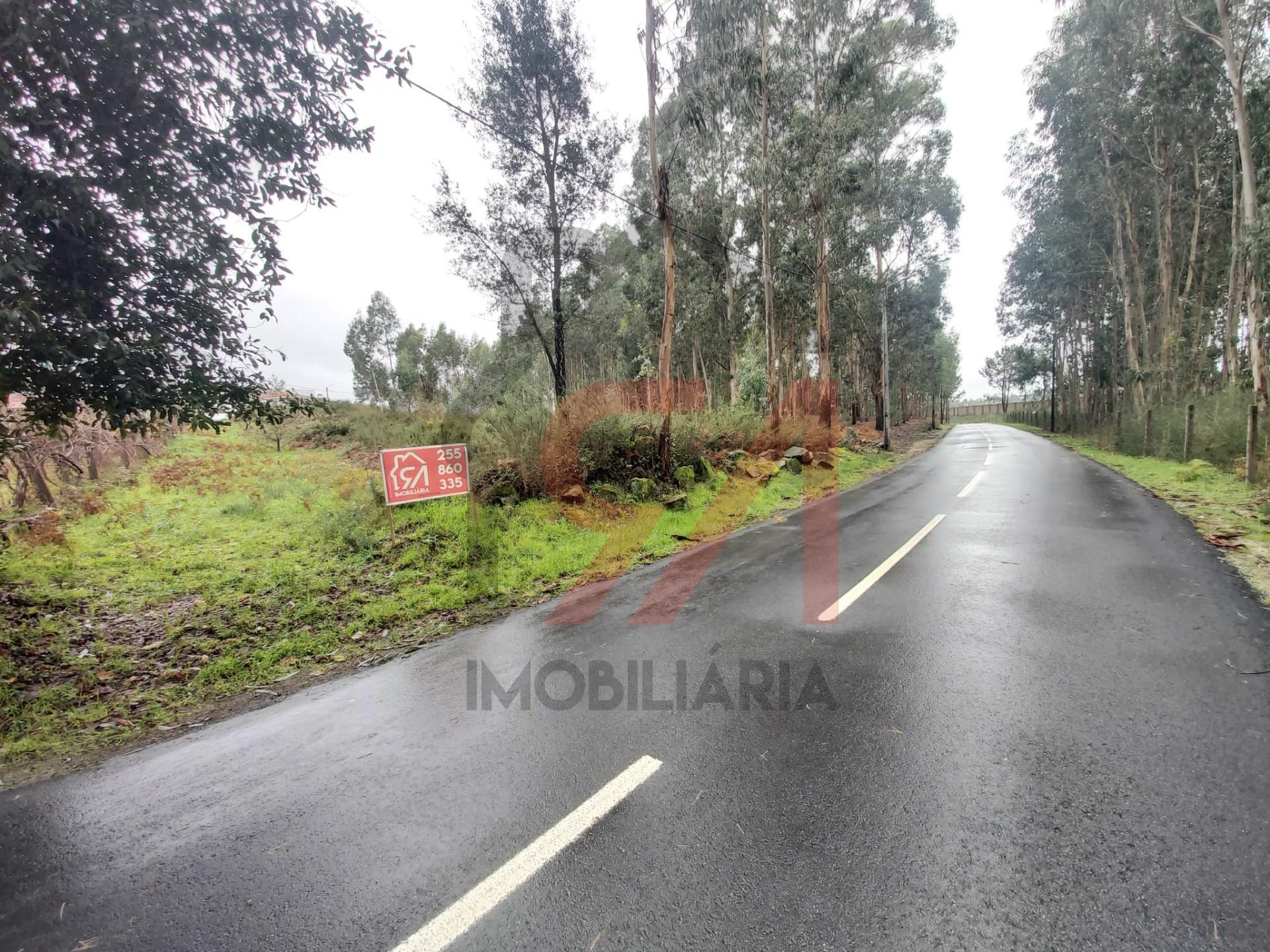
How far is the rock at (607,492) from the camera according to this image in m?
9.58

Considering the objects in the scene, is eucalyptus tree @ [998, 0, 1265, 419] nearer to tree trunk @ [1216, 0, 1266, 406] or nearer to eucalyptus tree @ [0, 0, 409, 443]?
tree trunk @ [1216, 0, 1266, 406]

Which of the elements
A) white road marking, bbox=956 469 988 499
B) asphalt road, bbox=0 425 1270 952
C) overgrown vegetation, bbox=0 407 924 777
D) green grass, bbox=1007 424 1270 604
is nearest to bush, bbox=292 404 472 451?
overgrown vegetation, bbox=0 407 924 777

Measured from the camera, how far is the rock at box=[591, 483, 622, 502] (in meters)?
9.58

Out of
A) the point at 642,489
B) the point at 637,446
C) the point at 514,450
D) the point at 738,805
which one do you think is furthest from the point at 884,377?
the point at 738,805

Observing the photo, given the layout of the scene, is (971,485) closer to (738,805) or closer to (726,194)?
(738,805)

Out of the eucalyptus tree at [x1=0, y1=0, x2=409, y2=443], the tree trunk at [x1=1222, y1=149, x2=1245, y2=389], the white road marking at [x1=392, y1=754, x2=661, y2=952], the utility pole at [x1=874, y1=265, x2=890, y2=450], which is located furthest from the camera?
the utility pole at [x1=874, y1=265, x2=890, y2=450]

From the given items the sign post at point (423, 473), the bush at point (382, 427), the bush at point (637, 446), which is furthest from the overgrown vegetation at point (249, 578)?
the sign post at point (423, 473)

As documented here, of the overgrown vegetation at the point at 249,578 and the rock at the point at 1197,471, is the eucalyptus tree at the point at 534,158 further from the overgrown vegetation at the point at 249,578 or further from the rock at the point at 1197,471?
the rock at the point at 1197,471

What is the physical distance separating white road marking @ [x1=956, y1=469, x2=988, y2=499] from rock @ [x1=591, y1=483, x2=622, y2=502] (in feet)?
22.7

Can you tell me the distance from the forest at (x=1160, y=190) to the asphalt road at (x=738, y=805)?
44.8 ft

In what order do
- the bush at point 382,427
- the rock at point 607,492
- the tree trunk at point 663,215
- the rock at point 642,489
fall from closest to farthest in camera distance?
the rock at point 607,492 → the rock at point 642,489 → the bush at point 382,427 → the tree trunk at point 663,215

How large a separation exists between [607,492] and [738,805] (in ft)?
24.7

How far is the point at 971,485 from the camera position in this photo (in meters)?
11.7

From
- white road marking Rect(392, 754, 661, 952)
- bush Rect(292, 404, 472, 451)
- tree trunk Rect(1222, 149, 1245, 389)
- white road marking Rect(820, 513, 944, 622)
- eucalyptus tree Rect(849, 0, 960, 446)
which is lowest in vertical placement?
white road marking Rect(392, 754, 661, 952)
